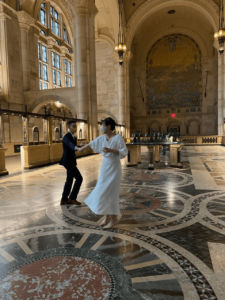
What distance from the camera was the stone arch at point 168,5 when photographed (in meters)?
20.4

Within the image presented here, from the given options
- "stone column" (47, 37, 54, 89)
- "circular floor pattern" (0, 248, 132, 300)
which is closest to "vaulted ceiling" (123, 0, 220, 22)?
"stone column" (47, 37, 54, 89)

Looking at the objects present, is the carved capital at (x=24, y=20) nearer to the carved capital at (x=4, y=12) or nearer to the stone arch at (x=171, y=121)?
the carved capital at (x=4, y=12)

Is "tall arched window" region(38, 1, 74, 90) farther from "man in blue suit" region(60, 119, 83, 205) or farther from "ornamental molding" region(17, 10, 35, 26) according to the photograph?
"man in blue suit" region(60, 119, 83, 205)

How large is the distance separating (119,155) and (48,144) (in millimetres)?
7786

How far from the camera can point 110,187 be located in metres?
3.08

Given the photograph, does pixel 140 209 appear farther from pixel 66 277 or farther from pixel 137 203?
pixel 66 277

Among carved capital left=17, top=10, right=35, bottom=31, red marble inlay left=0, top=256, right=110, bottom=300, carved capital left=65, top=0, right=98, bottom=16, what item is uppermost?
carved capital left=17, top=10, right=35, bottom=31

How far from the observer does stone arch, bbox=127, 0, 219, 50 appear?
66.8 ft

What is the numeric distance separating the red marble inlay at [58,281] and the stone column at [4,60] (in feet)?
51.7

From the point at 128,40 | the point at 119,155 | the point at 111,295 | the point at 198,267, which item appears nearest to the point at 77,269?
the point at 111,295

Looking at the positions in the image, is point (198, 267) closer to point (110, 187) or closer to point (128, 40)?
point (110, 187)

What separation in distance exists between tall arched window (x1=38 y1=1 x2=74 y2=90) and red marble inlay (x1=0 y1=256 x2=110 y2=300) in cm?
2142

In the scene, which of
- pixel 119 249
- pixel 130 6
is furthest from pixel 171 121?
pixel 119 249

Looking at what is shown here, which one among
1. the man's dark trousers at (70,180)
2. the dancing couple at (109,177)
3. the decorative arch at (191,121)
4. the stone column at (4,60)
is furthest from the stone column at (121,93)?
the dancing couple at (109,177)
